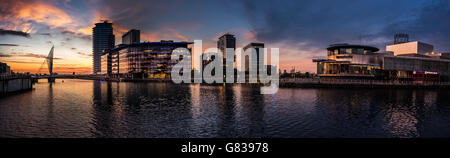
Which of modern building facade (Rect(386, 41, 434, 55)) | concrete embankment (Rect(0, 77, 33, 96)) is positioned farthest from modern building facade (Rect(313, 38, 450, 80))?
concrete embankment (Rect(0, 77, 33, 96))

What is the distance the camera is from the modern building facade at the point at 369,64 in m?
99.8

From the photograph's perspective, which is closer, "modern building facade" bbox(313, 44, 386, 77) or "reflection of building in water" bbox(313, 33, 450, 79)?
"modern building facade" bbox(313, 44, 386, 77)

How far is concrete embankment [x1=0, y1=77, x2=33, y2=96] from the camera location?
59594mm

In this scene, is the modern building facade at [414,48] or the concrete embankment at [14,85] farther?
the modern building facade at [414,48]

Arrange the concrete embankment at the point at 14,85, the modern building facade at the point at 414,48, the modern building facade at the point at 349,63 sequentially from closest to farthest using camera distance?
the concrete embankment at the point at 14,85, the modern building facade at the point at 349,63, the modern building facade at the point at 414,48

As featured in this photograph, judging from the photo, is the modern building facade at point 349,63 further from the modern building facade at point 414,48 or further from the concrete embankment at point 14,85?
the concrete embankment at point 14,85

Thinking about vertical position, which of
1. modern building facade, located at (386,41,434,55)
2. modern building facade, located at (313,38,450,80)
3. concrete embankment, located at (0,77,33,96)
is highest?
modern building facade, located at (386,41,434,55)

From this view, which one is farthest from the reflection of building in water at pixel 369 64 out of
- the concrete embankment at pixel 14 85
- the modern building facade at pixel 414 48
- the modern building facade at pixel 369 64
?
the concrete embankment at pixel 14 85

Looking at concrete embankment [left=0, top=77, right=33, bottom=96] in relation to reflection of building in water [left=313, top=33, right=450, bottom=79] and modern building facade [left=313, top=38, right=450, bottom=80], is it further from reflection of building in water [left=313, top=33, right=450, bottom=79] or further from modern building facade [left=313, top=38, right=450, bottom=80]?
reflection of building in water [left=313, top=33, right=450, bottom=79]

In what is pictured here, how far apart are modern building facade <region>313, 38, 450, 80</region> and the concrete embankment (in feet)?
357

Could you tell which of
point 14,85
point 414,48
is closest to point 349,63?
point 414,48

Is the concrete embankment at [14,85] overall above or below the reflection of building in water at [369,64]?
Answer: below

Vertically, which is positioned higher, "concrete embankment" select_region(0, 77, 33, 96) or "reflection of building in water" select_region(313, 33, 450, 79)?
"reflection of building in water" select_region(313, 33, 450, 79)
